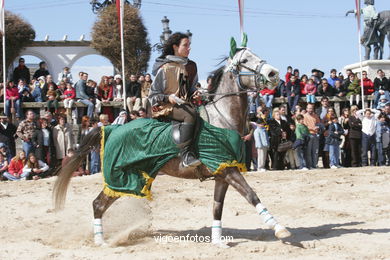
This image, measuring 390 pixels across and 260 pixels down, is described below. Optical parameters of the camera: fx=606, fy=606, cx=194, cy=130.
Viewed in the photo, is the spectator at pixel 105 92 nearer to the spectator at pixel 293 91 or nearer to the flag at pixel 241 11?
the flag at pixel 241 11

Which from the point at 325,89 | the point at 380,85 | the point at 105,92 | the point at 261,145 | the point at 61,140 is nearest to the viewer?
the point at 61,140

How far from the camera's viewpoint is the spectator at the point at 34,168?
12.4 metres

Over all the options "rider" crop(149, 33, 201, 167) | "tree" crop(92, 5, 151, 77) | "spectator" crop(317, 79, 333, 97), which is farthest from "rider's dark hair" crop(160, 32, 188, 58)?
"tree" crop(92, 5, 151, 77)

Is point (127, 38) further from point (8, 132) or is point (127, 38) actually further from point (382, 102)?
point (8, 132)

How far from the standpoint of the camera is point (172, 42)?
7.12 metres

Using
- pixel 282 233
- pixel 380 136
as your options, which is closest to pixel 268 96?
pixel 380 136

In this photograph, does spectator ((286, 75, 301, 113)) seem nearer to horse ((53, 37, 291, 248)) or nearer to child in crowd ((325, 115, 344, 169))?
child in crowd ((325, 115, 344, 169))

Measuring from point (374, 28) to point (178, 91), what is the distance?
45.3 feet

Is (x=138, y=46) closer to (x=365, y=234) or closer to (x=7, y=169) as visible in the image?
(x=7, y=169)

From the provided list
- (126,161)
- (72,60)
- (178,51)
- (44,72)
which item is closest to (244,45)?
(178,51)

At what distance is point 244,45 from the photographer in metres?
7.23

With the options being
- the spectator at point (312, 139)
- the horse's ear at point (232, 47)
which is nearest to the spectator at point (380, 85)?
the spectator at point (312, 139)

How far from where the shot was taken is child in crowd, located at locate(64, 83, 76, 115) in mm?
14987

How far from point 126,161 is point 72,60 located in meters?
20.6
